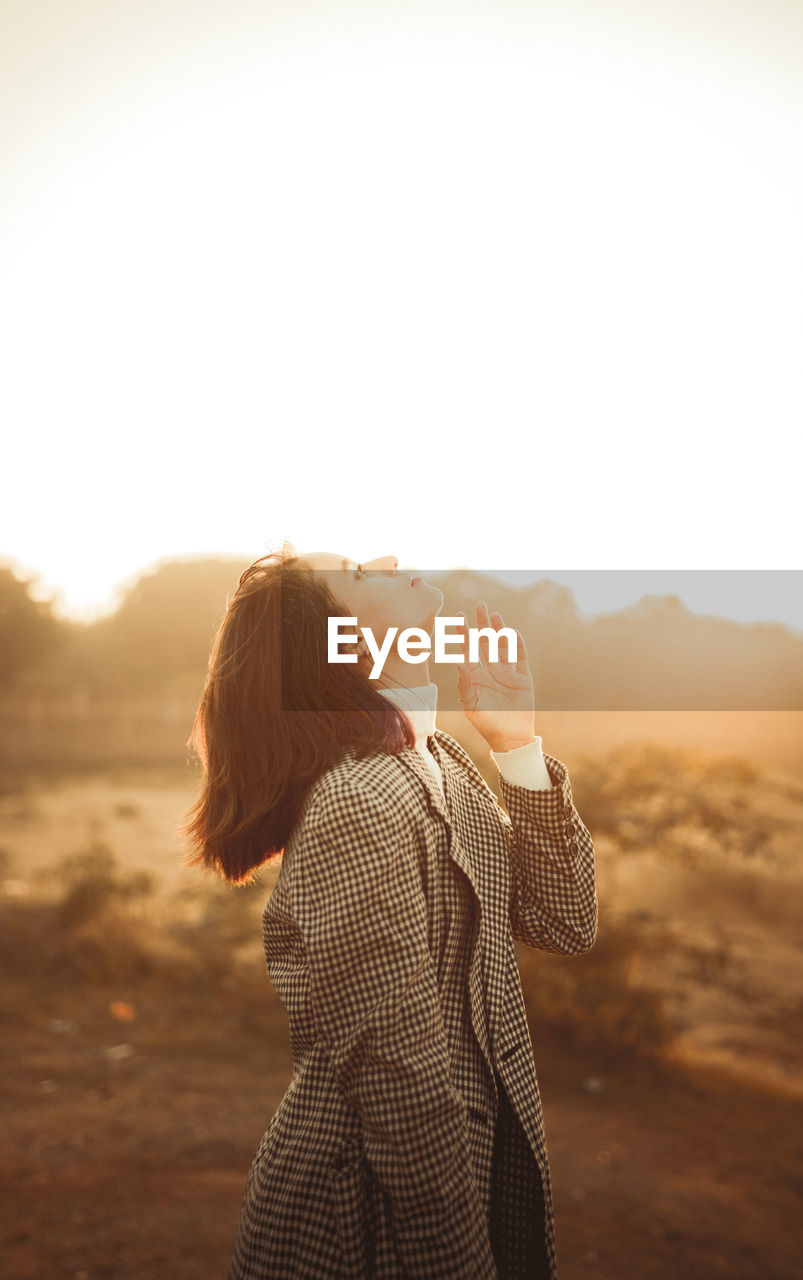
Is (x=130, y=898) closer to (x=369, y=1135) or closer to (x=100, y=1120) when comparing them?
(x=100, y=1120)

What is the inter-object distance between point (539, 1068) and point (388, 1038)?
356 centimetres

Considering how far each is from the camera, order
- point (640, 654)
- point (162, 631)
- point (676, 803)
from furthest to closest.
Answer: point (162, 631)
point (640, 654)
point (676, 803)

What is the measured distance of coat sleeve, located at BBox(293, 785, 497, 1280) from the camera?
1198 mm

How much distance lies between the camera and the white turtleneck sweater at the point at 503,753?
5.24 feet

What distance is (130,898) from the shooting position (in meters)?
6.02

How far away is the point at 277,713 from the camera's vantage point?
1.46 metres

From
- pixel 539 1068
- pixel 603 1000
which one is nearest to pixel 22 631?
pixel 539 1068

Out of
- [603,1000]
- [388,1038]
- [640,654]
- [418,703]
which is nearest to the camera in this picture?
[388,1038]

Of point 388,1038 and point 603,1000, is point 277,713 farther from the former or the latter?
point 603,1000

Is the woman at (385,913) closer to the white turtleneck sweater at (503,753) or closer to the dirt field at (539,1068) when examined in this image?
the white turtleneck sweater at (503,753)

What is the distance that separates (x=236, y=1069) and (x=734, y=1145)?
8.56 ft

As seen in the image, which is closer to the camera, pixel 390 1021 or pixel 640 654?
pixel 390 1021

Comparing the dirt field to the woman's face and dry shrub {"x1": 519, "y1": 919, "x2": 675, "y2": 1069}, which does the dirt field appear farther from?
the woman's face

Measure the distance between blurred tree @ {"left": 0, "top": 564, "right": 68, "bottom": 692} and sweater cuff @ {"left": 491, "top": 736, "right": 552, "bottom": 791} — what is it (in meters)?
7.86
